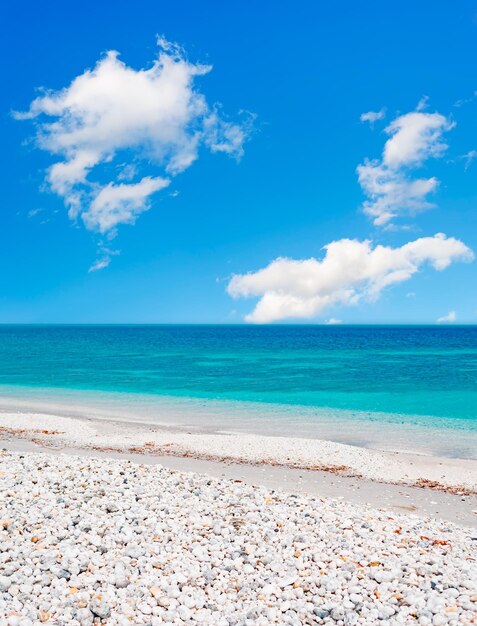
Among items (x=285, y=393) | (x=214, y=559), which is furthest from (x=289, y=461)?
(x=285, y=393)

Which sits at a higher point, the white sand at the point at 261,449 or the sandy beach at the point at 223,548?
the sandy beach at the point at 223,548

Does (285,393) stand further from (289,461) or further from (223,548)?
(223,548)

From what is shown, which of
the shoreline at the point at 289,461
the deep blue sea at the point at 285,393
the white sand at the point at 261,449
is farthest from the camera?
the deep blue sea at the point at 285,393

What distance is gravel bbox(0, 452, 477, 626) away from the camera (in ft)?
24.4

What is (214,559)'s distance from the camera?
8859 mm

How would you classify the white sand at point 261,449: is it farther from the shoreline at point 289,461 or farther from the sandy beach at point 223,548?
the sandy beach at point 223,548

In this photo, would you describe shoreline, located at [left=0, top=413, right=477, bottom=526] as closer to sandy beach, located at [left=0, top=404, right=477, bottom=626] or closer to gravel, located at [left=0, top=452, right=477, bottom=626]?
sandy beach, located at [left=0, top=404, right=477, bottom=626]

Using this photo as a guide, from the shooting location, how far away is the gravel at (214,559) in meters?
7.44

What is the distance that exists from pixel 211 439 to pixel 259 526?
515 inches

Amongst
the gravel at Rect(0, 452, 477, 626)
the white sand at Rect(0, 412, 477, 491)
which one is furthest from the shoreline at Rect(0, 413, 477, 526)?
the gravel at Rect(0, 452, 477, 626)

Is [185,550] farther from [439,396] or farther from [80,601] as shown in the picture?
[439,396]

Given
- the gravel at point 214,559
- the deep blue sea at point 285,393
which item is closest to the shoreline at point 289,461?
the gravel at point 214,559

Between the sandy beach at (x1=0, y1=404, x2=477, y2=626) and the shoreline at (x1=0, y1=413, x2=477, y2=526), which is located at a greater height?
the sandy beach at (x1=0, y1=404, x2=477, y2=626)

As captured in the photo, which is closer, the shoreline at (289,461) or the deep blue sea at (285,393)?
the shoreline at (289,461)
